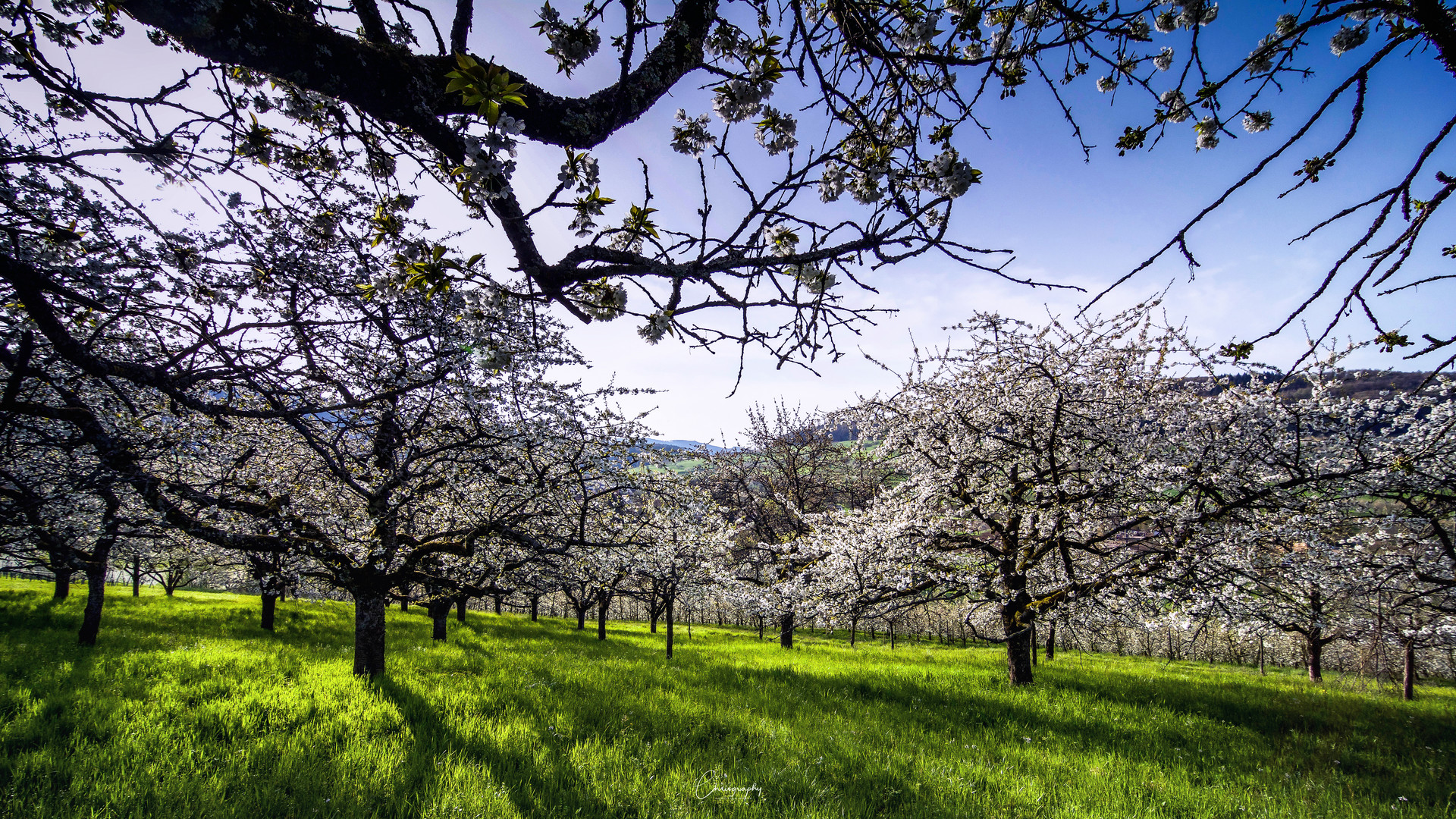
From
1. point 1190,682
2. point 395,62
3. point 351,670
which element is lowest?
point 1190,682

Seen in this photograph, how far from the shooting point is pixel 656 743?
4.56 metres

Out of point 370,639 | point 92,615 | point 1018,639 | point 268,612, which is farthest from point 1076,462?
point 268,612

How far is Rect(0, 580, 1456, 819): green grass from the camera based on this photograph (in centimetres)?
337

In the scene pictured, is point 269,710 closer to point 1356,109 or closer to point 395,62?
point 395,62

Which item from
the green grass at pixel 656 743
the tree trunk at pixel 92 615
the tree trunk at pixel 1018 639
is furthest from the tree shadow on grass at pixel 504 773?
the tree trunk at pixel 92 615

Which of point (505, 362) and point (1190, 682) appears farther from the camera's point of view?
point (1190, 682)

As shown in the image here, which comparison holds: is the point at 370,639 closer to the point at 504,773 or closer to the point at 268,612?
the point at 504,773

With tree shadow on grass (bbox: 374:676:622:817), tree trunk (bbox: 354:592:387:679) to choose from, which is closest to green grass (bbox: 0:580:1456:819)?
tree shadow on grass (bbox: 374:676:622:817)

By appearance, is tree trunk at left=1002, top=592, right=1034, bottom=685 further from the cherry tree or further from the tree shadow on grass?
the tree shadow on grass

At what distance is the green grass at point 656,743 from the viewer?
3.37m

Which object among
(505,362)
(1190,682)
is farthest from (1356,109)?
(1190,682)

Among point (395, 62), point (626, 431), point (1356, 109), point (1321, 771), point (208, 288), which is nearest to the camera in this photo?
point (1356, 109)

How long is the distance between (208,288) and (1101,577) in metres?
8.36

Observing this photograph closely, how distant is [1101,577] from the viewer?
17.1ft
